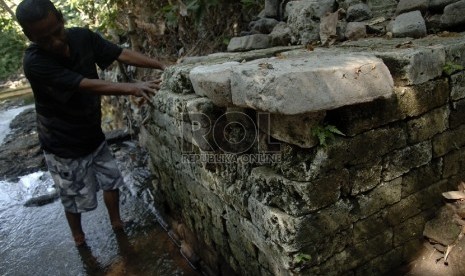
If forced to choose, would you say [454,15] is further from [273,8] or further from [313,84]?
[273,8]

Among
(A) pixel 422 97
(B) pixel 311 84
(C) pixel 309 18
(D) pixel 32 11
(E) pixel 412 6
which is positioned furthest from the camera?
(C) pixel 309 18

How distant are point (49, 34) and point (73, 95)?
60 centimetres

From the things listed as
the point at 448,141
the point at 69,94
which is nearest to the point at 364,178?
the point at 448,141

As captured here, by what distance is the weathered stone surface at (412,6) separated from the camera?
10.0ft

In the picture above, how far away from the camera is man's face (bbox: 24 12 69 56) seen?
2963 millimetres

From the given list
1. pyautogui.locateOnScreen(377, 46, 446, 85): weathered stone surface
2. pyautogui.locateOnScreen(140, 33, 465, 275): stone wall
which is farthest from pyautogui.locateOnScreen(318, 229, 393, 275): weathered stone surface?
pyautogui.locateOnScreen(377, 46, 446, 85): weathered stone surface

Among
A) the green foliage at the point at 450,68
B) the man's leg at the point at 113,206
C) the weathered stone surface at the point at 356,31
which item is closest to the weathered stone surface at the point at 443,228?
the green foliage at the point at 450,68

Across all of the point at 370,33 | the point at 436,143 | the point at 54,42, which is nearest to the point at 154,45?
the point at 54,42

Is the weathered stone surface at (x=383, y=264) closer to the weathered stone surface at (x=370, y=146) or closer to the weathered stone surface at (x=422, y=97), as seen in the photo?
the weathered stone surface at (x=370, y=146)

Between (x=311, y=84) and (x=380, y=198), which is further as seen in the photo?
(x=380, y=198)

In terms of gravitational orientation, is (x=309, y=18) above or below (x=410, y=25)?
above

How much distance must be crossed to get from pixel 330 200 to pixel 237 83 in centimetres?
83

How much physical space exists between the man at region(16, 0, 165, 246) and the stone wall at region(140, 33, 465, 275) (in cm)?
98

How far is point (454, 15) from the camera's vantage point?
2.78 m
